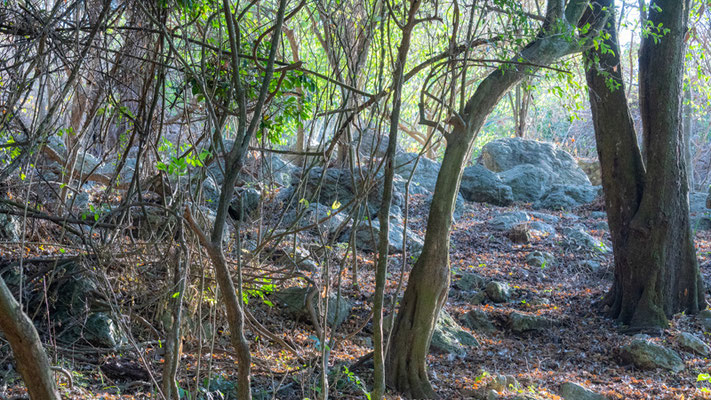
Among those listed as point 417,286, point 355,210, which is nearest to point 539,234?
point 417,286

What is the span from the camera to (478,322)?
7.32m

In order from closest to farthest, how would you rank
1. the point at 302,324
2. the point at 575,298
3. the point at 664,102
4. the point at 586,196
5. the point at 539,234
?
the point at 302,324 → the point at 664,102 → the point at 575,298 → the point at 539,234 → the point at 586,196

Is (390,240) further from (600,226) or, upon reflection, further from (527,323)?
(600,226)

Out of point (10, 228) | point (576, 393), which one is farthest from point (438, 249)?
point (10, 228)

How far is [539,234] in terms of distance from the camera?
10992 mm

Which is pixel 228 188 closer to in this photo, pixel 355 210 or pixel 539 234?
pixel 355 210

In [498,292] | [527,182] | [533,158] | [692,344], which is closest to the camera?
[692,344]

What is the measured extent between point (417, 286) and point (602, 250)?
6122mm

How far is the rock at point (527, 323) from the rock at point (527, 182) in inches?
289

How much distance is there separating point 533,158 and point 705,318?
380 inches

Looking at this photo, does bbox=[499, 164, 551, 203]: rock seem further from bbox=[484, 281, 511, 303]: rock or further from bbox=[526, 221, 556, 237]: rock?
bbox=[484, 281, 511, 303]: rock

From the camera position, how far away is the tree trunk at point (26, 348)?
6.88ft

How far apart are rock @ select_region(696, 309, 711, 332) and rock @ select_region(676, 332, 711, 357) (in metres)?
0.58

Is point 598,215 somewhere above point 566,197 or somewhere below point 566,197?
below
